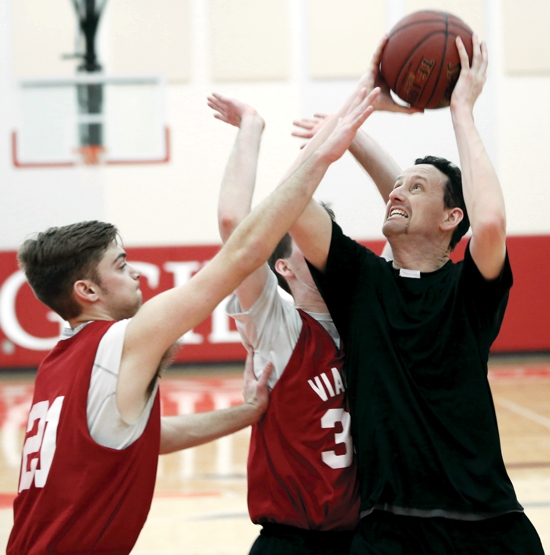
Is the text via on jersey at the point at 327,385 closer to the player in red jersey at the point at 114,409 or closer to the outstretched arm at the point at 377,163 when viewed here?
the player in red jersey at the point at 114,409

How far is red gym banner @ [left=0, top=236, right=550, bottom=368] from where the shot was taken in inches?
431

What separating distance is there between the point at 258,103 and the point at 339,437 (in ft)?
30.9

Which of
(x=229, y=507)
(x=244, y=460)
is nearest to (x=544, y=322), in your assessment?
(x=244, y=460)

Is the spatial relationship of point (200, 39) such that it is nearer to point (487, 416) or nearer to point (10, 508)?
point (10, 508)

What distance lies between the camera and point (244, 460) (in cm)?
632

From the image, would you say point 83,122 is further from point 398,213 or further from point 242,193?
point 398,213

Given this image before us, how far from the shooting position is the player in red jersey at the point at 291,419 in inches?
97.4

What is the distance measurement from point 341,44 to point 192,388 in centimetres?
555

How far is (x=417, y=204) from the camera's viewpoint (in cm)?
257

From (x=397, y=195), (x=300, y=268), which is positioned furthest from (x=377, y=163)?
(x=300, y=268)

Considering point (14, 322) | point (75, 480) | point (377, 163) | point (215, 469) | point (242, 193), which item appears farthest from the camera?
point (14, 322)

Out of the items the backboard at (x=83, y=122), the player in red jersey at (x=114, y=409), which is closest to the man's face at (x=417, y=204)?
the player in red jersey at (x=114, y=409)

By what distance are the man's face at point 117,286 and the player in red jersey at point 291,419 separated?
34 cm

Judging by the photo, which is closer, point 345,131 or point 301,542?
point 345,131
